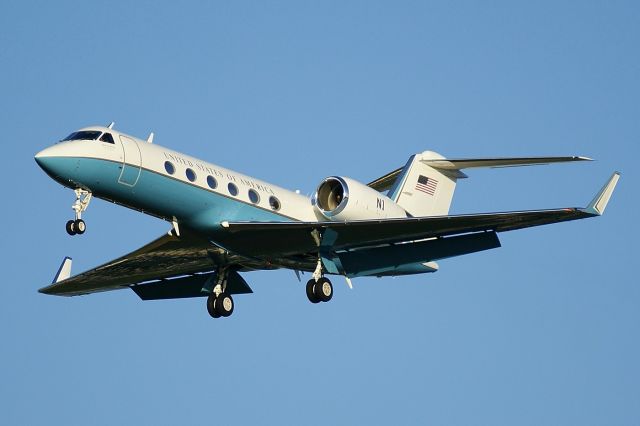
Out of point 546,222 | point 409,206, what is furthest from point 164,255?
point 546,222

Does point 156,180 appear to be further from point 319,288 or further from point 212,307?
point 212,307

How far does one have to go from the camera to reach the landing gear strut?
28.9 metres

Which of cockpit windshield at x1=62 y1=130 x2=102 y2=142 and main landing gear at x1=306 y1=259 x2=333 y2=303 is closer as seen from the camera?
cockpit windshield at x1=62 y1=130 x2=102 y2=142

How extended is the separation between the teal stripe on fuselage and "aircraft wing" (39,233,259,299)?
2.87 feet

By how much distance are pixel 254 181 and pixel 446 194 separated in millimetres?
4923

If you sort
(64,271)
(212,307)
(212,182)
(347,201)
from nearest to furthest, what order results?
(212,182)
(347,201)
(212,307)
(64,271)

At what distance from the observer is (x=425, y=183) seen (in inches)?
1167

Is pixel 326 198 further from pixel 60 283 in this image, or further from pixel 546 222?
pixel 60 283

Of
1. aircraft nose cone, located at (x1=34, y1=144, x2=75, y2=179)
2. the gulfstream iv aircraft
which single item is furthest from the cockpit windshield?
aircraft nose cone, located at (x1=34, y1=144, x2=75, y2=179)

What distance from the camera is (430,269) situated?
29562 mm

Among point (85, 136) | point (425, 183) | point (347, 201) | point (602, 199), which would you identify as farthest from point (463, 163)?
point (85, 136)

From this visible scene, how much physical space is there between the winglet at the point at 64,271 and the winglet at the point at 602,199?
516 inches

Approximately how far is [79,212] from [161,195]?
165 cm

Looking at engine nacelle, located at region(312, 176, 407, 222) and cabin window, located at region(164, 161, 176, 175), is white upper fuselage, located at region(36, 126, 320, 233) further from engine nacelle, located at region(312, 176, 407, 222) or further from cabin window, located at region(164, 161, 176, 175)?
engine nacelle, located at region(312, 176, 407, 222)
